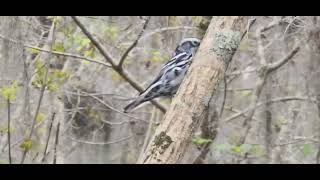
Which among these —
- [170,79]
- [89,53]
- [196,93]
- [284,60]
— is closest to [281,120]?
[284,60]

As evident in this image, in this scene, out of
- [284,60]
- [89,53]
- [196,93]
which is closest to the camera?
[196,93]

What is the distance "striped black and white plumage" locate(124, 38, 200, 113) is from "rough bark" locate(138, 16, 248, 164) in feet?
2.23

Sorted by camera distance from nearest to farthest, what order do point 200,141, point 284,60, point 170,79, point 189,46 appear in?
point 170,79 → point 189,46 → point 200,141 → point 284,60

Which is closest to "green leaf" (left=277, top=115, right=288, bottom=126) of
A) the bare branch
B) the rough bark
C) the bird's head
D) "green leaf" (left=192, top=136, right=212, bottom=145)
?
the bare branch

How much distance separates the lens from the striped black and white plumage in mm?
2912

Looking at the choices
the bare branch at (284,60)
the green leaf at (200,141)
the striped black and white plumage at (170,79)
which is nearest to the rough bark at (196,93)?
the striped black and white plumage at (170,79)

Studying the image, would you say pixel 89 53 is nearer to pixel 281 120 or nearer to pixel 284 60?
pixel 284 60

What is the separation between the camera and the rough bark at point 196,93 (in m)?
1.75

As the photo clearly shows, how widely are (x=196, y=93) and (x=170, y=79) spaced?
1005 millimetres

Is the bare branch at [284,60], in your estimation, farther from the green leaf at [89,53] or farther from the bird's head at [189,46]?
the bird's head at [189,46]

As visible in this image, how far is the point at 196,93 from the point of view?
1.94 meters

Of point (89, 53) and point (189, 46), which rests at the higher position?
point (189, 46)

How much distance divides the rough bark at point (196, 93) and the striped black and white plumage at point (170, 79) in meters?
0.68
